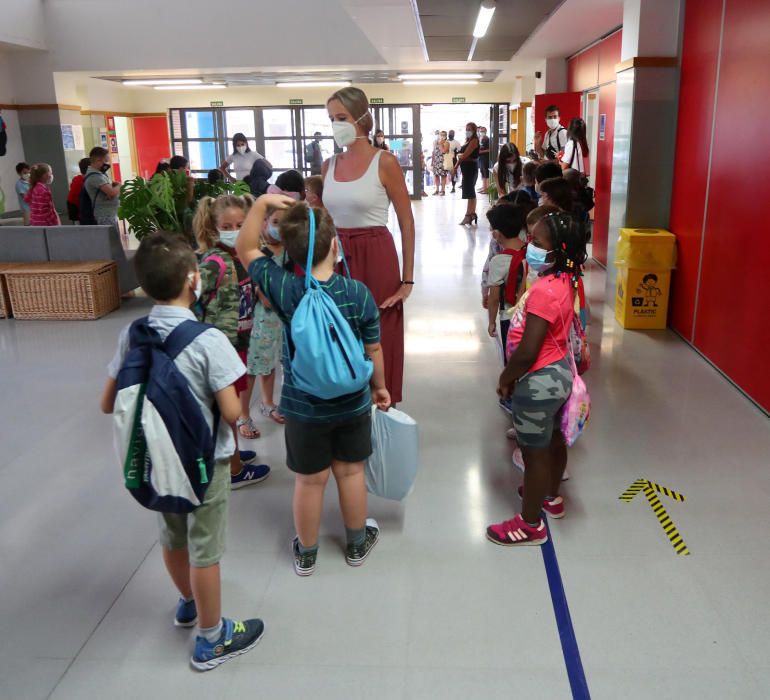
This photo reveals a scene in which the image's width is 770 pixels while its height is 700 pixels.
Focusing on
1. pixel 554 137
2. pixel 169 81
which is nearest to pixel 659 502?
pixel 554 137

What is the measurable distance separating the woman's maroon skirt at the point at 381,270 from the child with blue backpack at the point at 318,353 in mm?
710

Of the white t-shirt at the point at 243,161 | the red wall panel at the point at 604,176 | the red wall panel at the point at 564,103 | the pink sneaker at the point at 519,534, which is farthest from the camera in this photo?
the red wall panel at the point at 564,103

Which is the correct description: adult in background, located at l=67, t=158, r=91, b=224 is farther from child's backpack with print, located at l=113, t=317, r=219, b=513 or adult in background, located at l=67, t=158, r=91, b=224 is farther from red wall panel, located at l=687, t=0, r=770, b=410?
child's backpack with print, located at l=113, t=317, r=219, b=513

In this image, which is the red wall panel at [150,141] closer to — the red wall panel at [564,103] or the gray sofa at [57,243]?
the red wall panel at [564,103]

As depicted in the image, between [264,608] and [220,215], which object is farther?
[220,215]

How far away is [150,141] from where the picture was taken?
60.0 ft

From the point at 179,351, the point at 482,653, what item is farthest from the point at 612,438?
the point at 179,351

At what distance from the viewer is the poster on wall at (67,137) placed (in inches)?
448

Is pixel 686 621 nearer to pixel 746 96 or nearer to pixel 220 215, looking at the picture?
pixel 220 215

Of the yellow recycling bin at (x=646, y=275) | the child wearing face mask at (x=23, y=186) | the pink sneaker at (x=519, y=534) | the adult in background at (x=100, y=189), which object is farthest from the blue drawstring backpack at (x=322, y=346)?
the child wearing face mask at (x=23, y=186)

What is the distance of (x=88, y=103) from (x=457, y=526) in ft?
50.6

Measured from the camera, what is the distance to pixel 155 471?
74.2 inches

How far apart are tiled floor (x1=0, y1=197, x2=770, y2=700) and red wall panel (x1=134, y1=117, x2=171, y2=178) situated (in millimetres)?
15425

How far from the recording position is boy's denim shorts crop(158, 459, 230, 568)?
6.77 ft
